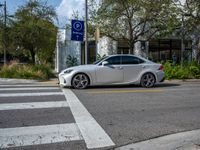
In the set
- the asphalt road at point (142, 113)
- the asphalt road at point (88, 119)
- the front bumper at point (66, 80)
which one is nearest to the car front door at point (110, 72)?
the front bumper at point (66, 80)

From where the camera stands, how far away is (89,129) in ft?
22.2

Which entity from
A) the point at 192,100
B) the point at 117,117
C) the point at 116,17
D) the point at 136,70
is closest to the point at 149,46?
the point at 116,17

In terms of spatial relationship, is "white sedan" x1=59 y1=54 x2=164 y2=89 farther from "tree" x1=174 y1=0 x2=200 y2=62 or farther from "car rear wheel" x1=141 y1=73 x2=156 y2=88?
"tree" x1=174 y1=0 x2=200 y2=62

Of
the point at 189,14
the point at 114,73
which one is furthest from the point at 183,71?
the point at 114,73

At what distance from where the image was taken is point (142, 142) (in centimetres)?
601

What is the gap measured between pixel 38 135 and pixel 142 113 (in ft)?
9.65

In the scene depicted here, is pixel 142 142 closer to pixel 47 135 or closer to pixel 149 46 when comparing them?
pixel 47 135

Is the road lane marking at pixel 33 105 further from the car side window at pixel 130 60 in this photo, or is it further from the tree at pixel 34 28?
the tree at pixel 34 28

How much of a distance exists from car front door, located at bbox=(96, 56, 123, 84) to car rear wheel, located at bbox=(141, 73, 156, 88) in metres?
0.95

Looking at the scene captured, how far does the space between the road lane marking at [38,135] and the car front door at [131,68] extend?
757 cm

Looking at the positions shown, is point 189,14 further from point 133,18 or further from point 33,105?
point 33,105

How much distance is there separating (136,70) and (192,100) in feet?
13.7

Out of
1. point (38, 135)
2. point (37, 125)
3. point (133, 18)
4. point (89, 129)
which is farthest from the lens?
point (133, 18)

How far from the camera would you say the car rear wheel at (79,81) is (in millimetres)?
13719
